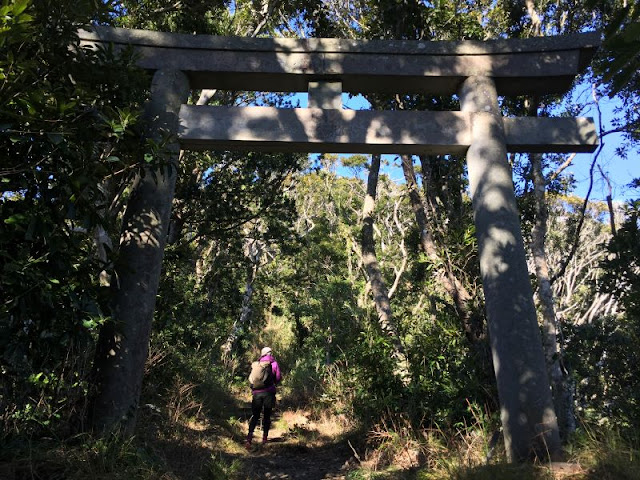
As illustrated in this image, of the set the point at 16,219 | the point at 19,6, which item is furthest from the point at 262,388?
the point at 19,6

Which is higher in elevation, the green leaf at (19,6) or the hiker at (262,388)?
the green leaf at (19,6)

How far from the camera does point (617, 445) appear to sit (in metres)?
3.66

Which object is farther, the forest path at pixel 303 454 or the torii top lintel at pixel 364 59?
the forest path at pixel 303 454

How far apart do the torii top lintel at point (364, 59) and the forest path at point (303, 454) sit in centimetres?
433

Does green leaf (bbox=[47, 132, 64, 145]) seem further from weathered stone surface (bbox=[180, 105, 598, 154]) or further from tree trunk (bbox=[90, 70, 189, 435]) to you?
weathered stone surface (bbox=[180, 105, 598, 154])

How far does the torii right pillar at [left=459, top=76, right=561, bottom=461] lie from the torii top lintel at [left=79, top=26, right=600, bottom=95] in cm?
28

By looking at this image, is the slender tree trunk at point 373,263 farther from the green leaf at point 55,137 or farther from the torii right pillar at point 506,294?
the green leaf at point 55,137

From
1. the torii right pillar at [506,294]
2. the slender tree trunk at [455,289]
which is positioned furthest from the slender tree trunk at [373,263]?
the torii right pillar at [506,294]

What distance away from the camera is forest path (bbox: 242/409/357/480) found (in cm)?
564

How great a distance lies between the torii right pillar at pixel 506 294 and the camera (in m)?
3.98

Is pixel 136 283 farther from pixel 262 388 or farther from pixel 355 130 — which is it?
→ pixel 262 388

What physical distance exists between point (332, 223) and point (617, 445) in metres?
17.0

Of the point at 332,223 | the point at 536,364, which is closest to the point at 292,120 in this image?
the point at 536,364

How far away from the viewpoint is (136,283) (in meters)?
4.31
